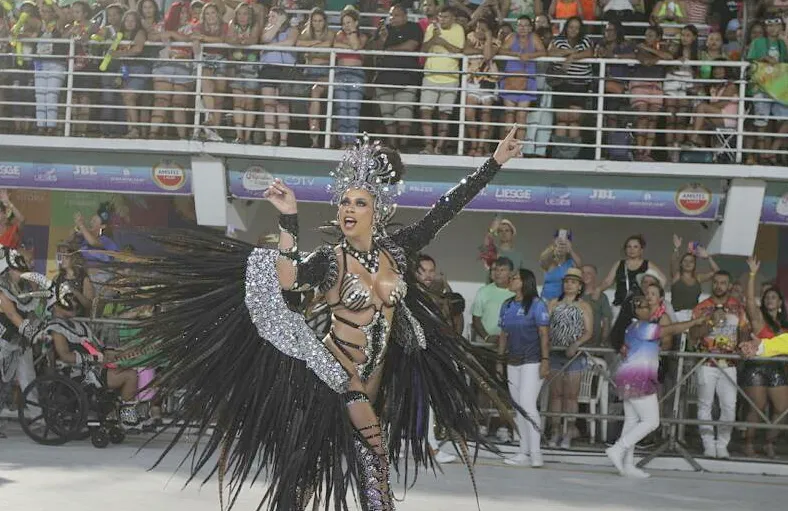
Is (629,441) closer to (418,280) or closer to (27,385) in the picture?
(418,280)

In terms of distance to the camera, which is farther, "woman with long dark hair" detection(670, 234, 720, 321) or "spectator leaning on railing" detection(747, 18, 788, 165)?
"spectator leaning on railing" detection(747, 18, 788, 165)

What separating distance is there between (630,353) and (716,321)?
1094 mm

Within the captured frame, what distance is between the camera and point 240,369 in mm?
5816

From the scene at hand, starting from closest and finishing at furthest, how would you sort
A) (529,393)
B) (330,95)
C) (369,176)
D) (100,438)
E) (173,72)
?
(369,176), (529,393), (100,438), (330,95), (173,72)

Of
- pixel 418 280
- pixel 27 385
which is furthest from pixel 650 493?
pixel 27 385

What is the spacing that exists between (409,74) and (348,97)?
66 cm

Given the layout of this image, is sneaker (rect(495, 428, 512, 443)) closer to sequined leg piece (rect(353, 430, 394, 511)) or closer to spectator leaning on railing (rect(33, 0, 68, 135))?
sequined leg piece (rect(353, 430, 394, 511))

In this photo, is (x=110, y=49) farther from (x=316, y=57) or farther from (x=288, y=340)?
(x=288, y=340)

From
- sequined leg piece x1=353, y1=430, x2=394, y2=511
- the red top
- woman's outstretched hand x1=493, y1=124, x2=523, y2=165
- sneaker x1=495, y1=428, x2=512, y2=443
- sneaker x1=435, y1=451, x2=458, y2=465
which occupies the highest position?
woman's outstretched hand x1=493, y1=124, x2=523, y2=165

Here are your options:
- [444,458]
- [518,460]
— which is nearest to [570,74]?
[518,460]

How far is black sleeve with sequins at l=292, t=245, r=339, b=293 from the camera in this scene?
559cm

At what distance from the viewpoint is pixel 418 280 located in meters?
6.52

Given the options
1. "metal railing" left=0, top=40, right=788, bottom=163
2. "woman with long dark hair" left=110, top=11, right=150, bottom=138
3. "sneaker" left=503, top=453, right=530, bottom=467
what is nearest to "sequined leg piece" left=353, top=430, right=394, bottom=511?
"sneaker" left=503, top=453, right=530, bottom=467

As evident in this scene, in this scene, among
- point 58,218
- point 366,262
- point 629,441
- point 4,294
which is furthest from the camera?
point 58,218
